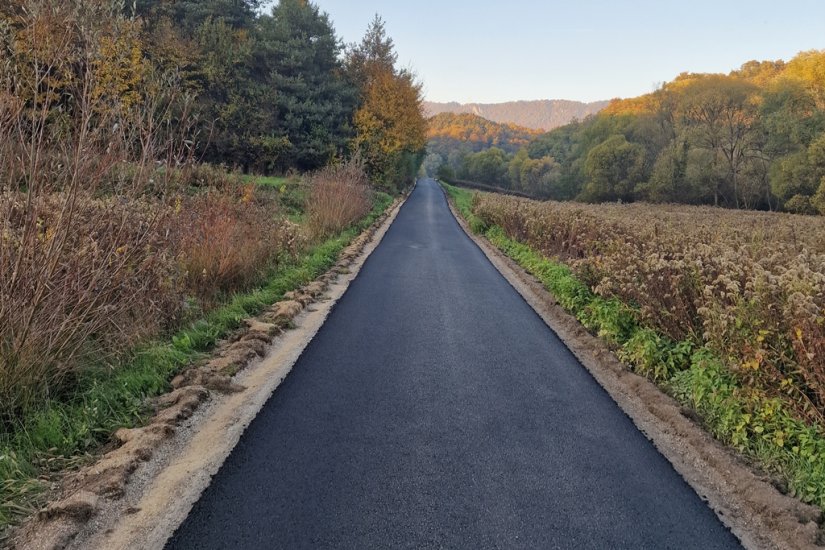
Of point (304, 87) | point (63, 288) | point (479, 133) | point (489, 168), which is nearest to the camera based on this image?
point (63, 288)

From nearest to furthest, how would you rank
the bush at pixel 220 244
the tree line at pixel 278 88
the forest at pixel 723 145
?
the bush at pixel 220 244 → the tree line at pixel 278 88 → the forest at pixel 723 145

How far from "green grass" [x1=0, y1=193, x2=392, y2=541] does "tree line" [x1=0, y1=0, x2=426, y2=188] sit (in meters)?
23.0

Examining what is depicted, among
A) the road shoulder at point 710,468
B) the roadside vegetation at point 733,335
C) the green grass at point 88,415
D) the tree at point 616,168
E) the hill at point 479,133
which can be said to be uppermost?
the hill at point 479,133

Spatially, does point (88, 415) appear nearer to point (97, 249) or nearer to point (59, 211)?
point (97, 249)

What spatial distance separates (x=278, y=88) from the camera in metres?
32.3

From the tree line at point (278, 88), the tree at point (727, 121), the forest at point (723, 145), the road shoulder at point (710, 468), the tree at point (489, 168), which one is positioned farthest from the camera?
the tree at point (489, 168)

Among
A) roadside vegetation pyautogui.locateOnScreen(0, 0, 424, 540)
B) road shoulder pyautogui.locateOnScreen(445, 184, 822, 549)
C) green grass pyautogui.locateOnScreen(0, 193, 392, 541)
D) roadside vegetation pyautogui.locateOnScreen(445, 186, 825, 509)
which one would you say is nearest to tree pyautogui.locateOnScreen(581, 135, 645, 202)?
roadside vegetation pyautogui.locateOnScreen(0, 0, 424, 540)

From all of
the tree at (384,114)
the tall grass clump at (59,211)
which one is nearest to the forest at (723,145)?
the tree at (384,114)

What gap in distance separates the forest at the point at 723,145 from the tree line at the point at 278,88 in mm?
28895

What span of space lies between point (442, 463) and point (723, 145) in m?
56.0

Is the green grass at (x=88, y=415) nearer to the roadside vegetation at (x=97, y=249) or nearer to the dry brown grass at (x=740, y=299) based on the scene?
the roadside vegetation at (x=97, y=249)

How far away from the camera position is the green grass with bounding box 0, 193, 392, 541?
295 centimetres

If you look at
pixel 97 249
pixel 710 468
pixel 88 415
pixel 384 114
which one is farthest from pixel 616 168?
pixel 88 415

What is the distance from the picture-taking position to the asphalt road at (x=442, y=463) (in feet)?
9.30
